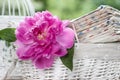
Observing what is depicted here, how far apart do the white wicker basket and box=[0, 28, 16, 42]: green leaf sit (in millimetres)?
22

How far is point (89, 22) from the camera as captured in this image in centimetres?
74

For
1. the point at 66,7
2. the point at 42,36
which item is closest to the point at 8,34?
the point at 42,36

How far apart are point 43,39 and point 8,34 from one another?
0.09 meters

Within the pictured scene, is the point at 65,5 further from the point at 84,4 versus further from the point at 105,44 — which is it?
the point at 105,44

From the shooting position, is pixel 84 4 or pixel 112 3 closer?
pixel 112 3

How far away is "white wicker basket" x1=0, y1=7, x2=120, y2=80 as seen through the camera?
0.69 metres

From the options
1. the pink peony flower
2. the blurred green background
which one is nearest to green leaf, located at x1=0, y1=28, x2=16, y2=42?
the pink peony flower

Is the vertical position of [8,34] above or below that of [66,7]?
below

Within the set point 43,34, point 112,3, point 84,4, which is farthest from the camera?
point 84,4

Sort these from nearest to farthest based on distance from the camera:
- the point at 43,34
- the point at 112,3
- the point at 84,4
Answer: the point at 43,34, the point at 112,3, the point at 84,4

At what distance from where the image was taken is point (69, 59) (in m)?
0.67

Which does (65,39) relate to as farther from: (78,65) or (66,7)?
(66,7)

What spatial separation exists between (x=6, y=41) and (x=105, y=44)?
227mm

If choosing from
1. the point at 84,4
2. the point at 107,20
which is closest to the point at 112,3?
the point at 84,4
